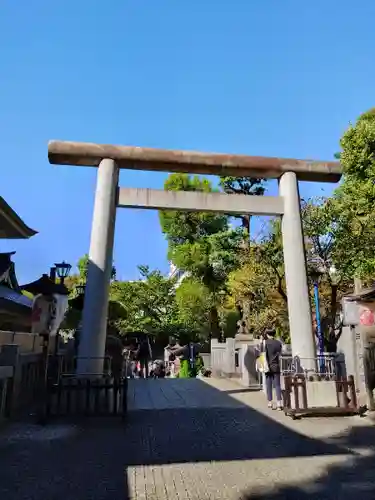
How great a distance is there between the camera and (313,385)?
28.0ft

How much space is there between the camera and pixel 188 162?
10562 mm

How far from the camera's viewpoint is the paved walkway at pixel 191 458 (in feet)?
13.3

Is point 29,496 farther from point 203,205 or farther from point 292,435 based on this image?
point 203,205

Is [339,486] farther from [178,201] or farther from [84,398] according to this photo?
[178,201]

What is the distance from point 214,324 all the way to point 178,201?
2032 cm

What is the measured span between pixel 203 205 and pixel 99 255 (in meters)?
3.01

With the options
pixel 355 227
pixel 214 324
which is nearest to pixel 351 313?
pixel 355 227

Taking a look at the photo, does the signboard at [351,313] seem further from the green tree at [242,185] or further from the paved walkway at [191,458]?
the green tree at [242,185]

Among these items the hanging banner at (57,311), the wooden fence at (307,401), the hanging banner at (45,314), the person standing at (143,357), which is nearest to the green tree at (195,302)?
the person standing at (143,357)

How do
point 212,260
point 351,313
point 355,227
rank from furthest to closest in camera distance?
point 212,260 < point 355,227 < point 351,313

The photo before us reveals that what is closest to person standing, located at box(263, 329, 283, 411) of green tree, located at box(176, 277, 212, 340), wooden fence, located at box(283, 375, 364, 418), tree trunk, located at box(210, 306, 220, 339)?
wooden fence, located at box(283, 375, 364, 418)

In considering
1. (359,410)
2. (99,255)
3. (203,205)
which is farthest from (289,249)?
(99,255)

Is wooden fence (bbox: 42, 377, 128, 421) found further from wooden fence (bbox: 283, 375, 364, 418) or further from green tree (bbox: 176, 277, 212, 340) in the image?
green tree (bbox: 176, 277, 212, 340)

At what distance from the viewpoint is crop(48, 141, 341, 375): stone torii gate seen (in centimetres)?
925
